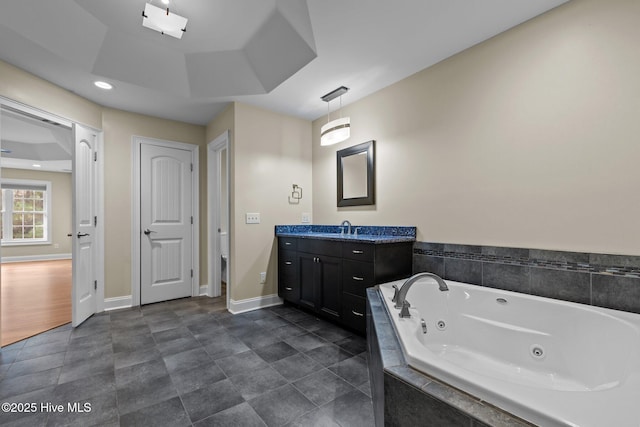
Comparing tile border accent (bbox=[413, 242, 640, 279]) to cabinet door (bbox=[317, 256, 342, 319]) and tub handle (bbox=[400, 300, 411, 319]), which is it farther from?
tub handle (bbox=[400, 300, 411, 319])

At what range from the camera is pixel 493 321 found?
179 cm

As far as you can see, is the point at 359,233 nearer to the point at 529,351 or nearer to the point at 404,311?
the point at 404,311

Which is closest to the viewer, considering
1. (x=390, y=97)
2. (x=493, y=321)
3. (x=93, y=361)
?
(x=493, y=321)

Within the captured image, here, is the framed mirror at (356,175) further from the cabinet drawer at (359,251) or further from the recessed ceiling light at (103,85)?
the recessed ceiling light at (103,85)

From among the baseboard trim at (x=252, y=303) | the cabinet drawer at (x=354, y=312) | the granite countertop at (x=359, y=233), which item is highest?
the granite countertop at (x=359, y=233)

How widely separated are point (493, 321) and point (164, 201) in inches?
146

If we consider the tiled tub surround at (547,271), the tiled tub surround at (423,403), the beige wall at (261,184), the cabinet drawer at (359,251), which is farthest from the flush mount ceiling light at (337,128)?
the tiled tub surround at (423,403)

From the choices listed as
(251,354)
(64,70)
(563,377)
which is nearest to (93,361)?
(251,354)

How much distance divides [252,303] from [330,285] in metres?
1.09

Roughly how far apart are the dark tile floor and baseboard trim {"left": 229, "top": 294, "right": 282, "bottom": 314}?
29cm

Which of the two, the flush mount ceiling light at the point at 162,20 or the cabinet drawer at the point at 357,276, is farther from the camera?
the cabinet drawer at the point at 357,276

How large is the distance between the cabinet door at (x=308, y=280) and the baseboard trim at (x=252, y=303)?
51 cm

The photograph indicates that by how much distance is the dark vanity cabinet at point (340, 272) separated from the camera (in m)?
2.33

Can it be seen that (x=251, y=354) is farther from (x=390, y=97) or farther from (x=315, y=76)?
(x=390, y=97)
